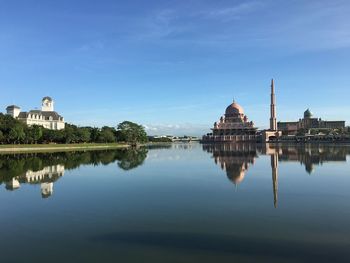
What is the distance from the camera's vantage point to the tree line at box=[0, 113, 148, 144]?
215ft

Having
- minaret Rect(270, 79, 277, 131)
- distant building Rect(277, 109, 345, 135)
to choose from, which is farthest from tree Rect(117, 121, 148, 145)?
distant building Rect(277, 109, 345, 135)

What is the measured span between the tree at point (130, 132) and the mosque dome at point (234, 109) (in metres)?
49.6

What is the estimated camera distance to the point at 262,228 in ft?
34.3

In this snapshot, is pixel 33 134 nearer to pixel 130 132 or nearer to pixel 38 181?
pixel 130 132

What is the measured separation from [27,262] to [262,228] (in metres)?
6.41

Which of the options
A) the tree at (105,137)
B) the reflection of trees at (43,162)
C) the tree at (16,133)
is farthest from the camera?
the tree at (105,137)

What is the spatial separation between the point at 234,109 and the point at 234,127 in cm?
802

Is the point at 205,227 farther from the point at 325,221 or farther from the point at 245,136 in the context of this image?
the point at 245,136

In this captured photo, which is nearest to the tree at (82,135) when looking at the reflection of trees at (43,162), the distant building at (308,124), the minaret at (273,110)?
the reflection of trees at (43,162)

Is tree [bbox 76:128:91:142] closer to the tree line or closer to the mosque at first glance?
the tree line

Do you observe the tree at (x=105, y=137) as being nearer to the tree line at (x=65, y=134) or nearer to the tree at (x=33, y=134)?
the tree line at (x=65, y=134)

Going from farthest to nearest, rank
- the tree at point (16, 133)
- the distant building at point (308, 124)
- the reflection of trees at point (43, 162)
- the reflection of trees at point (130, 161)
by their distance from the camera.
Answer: the distant building at point (308, 124)
the tree at point (16, 133)
the reflection of trees at point (130, 161)
the reflection of trees at point (43, 162)

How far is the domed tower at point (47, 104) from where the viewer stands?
391 feet

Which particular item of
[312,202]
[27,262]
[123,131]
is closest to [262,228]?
[312,202]
